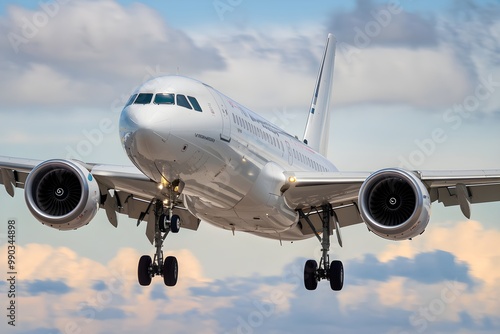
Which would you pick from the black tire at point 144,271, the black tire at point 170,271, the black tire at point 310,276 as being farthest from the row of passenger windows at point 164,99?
the black tire at point 310,276

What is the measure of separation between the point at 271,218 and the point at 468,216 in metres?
6.35

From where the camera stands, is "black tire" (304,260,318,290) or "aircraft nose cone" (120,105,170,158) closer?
"aircraft nose cone" (120,105,170,158)

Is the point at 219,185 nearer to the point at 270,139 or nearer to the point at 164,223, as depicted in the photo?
the point at 164,223

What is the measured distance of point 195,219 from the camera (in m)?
40.4

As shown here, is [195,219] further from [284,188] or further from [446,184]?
[446,184]

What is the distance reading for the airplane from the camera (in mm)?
30578

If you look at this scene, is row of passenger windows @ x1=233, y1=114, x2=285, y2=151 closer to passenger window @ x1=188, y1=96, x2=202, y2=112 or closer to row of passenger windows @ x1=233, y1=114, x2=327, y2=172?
row of passenger windows @ x1=233, y1=114, x2=327, y2=172

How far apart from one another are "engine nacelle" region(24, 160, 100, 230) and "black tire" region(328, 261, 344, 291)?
32.2 ft

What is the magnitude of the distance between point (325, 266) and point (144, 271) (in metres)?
6.67

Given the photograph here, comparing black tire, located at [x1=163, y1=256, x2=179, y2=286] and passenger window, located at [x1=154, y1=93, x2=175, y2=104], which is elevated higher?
passenger window, located at [x1=154, y1=93, x2=175, y2=104]

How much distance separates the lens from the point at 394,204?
114 ft

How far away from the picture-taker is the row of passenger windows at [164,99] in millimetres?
30406

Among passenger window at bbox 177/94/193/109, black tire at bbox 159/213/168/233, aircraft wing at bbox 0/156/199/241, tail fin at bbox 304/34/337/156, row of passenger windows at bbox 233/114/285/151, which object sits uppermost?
tail fin at bbox 304/34/337/156

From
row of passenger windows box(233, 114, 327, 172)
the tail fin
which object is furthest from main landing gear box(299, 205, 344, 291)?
the tail fin
